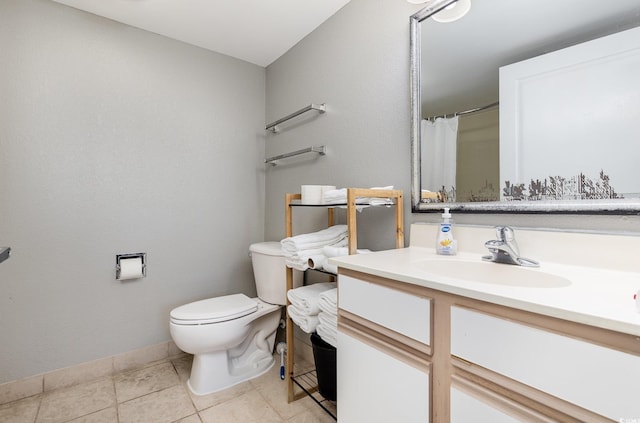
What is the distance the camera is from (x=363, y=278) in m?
0.98

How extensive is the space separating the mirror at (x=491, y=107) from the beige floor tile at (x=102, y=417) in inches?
68.1

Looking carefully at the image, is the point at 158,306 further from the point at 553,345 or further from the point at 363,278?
the point at 553,345

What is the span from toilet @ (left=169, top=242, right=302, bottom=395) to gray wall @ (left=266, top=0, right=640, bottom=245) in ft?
1.24

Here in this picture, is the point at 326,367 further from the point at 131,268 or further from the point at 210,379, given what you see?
the point at 131,268

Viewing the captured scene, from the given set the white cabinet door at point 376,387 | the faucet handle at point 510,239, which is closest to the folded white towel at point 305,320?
the white cabinet door at point 376,387

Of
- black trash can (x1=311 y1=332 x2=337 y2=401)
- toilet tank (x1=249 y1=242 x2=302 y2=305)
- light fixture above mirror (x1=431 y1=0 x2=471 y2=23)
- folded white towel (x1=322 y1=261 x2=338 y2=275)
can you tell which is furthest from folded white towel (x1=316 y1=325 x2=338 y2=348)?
light fixture above mirror (x1=431 y1=0 x2=471 y2=23)

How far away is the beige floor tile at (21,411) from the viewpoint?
1.46 metres

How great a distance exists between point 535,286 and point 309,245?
86 centimetres

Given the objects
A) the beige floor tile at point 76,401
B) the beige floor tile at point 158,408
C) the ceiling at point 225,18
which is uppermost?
the ceiling at point 225,18

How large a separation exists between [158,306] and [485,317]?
200cm

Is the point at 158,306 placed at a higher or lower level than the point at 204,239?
lower

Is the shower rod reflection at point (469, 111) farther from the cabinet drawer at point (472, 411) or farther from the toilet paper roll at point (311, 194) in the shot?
the cabinet drawer at point (472, 411)

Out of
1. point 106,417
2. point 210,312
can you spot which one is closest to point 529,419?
point 210,312

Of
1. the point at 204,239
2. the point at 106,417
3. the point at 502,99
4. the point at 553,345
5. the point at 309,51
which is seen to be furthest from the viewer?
the point at 204,239
